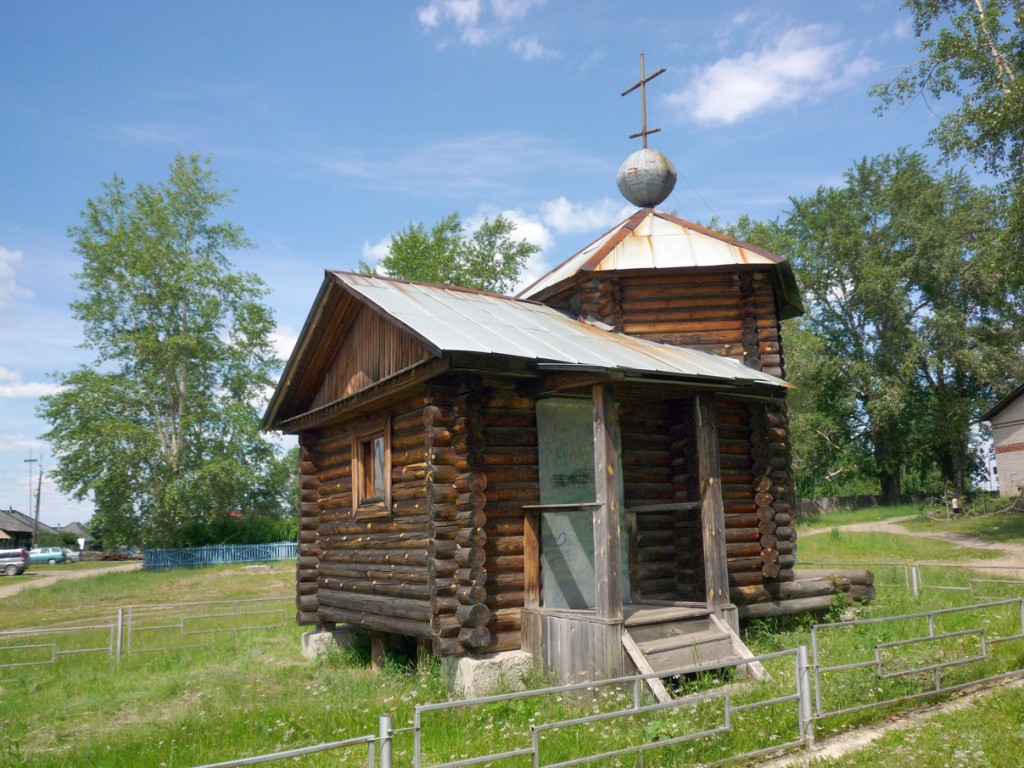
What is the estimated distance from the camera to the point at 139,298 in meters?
37.3

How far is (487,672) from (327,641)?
4637 millimetres

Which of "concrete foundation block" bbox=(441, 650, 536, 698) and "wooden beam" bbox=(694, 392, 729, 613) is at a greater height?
"wooden beam" bbox=(694, 392, 729, 613)

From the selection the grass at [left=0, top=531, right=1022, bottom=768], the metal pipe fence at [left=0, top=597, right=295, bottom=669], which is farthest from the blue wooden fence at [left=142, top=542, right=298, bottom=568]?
the grass at [left=0, top=531, right=1022, bottom=768]

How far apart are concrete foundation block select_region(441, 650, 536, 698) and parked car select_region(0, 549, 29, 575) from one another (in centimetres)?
4442

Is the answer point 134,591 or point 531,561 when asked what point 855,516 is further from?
point 531,561

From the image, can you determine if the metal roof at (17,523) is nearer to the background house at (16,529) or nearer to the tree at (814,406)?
the background house at (16,529)

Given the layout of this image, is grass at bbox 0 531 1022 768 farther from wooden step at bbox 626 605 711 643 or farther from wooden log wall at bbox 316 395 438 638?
wooden log wall at bbox 316 395 438 638

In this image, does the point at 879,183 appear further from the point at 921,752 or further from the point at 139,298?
the point at 921,752

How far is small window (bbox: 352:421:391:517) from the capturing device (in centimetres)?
1098

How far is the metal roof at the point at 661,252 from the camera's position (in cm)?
1270

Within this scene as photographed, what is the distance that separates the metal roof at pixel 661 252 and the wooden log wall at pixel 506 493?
3531mm

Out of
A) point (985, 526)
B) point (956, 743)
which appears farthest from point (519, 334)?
point (985, 526)

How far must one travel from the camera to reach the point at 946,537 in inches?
1062

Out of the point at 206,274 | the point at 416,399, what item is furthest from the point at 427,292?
the point at 206,274
